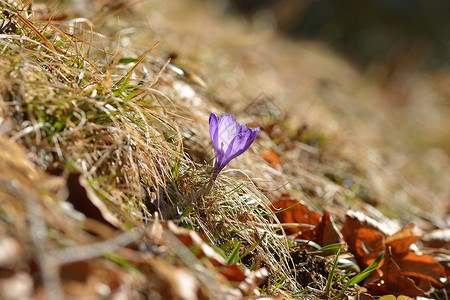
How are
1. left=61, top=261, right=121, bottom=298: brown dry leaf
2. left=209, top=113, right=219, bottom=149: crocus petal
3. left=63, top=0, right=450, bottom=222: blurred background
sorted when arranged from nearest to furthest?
left=61, top=261, right=121, bottom=298: brown dry leaf → left=209, top=113, right=219, bottom=149: crocus petal → left=63, top=0, right=450, bottom=222: blurred background

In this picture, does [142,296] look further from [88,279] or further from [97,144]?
[97,144]

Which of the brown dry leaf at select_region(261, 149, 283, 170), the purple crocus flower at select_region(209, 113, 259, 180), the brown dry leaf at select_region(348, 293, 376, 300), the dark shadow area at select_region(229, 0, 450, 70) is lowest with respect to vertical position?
the brown dry leaf at select_region(348, 293, 376, 300)

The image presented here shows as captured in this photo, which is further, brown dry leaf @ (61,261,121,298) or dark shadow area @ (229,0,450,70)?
dark shadow area @ (229,0,450,70)

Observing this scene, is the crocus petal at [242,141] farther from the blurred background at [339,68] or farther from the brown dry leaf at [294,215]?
the blurred background at [339,68]

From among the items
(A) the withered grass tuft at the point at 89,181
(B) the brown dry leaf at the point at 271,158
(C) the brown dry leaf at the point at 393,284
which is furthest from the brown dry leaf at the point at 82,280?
(B) the brown dry leaf at the point at 271,158

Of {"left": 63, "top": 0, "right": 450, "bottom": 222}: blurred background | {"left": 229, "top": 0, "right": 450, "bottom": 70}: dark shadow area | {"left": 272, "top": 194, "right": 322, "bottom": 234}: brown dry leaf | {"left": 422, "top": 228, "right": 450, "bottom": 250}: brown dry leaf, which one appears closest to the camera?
{"left": 272, "top": 194, "right": 322, "bottom": 234}: brown dry leaf

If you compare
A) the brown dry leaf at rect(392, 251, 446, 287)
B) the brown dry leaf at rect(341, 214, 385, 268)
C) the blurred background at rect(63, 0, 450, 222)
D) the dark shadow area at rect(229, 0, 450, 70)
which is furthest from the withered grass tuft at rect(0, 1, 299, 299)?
the dark shadow area at rect(229, 0, 450, 70)

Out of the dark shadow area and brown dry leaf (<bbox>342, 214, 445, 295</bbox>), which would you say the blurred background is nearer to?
the dark shadow area

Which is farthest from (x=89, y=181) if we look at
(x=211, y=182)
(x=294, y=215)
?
(x=294, y=215)

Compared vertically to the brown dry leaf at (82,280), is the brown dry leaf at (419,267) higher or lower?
lower

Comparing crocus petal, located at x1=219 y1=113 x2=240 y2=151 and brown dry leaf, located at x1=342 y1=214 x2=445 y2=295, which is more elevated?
crocus petal, located at x1=219 y1=113 x2=240 y2=151
